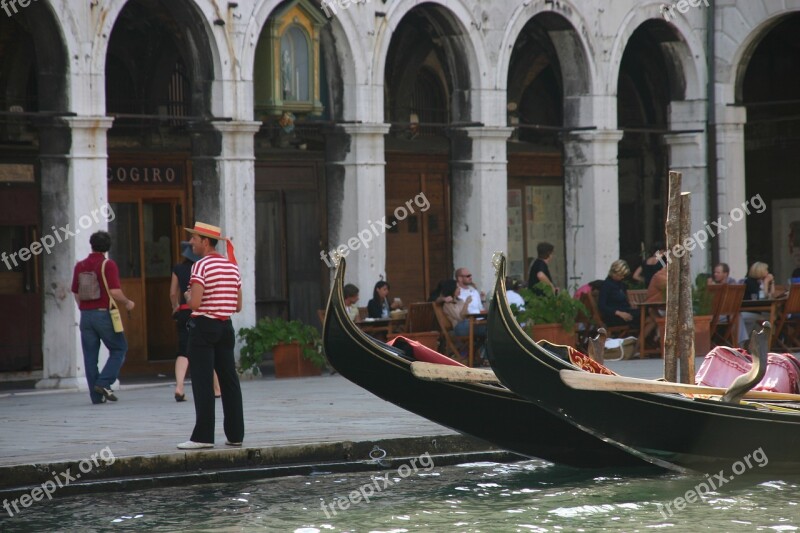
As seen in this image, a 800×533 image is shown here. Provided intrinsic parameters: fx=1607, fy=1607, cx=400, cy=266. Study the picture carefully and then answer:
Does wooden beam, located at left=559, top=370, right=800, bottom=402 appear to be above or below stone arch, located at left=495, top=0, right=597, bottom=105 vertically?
below

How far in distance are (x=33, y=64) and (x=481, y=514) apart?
9817 mm

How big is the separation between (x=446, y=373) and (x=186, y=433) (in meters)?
1.94

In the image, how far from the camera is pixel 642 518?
8.43 m

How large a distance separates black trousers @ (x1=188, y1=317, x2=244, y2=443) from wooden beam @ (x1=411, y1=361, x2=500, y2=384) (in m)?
1.10

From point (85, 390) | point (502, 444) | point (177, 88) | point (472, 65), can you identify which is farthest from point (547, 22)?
point (502, 444)

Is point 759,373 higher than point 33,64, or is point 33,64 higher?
point 33,64

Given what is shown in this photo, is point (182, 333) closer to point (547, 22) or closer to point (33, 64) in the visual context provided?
point (33, 64)

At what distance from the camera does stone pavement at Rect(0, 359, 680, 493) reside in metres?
9.36

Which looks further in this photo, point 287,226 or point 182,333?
point 287,226

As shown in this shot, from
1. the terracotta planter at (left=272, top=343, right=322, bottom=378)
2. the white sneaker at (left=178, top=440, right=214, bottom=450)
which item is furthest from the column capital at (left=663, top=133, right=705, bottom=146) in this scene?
the white sneaker at (left=178, top=440, right=214, bottom=450)

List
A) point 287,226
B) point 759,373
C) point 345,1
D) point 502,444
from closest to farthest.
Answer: point 759,373 → point 502,444 → point 345,1 → point 287,226

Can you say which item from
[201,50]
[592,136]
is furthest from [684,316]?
[592,136]

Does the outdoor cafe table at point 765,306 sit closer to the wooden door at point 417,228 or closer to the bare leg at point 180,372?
the wooden door at point 417,228

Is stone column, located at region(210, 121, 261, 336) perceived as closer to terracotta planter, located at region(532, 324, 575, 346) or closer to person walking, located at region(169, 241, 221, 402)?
person walking, located at region(169, 241, 221, 402)
